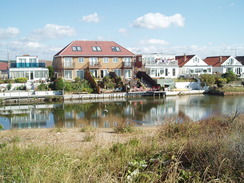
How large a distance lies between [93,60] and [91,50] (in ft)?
6.07

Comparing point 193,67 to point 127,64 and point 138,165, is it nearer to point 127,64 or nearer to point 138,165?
point 127,64

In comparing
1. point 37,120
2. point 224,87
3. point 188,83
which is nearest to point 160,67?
point 188,83

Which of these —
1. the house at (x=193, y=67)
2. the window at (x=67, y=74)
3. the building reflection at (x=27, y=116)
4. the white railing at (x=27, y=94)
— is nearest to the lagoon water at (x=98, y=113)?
the building reflection at (x=27, y=116)

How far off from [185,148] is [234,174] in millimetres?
1687

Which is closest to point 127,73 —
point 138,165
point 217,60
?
point 217,60

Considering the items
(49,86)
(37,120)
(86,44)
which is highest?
(86,44)

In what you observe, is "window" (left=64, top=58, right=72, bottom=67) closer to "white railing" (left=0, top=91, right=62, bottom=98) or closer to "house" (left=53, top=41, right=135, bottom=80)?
"house" (left=53, top=41, right=135, bottom=80)

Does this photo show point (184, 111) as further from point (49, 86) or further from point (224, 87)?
point (49, 86)

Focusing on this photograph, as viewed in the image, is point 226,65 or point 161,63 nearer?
point 161,63

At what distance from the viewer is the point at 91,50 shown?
4184 cm

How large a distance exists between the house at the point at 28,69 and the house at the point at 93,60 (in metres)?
2.18

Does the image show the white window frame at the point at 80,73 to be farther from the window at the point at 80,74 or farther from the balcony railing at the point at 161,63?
the balcony railing at the point at 161,63

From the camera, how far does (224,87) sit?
125 feet

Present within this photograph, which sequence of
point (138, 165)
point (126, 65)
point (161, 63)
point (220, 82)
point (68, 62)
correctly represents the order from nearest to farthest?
point (138, 165) < point (220, 82) < point (68, 62) < point (126, 65) < point (161, 63)
